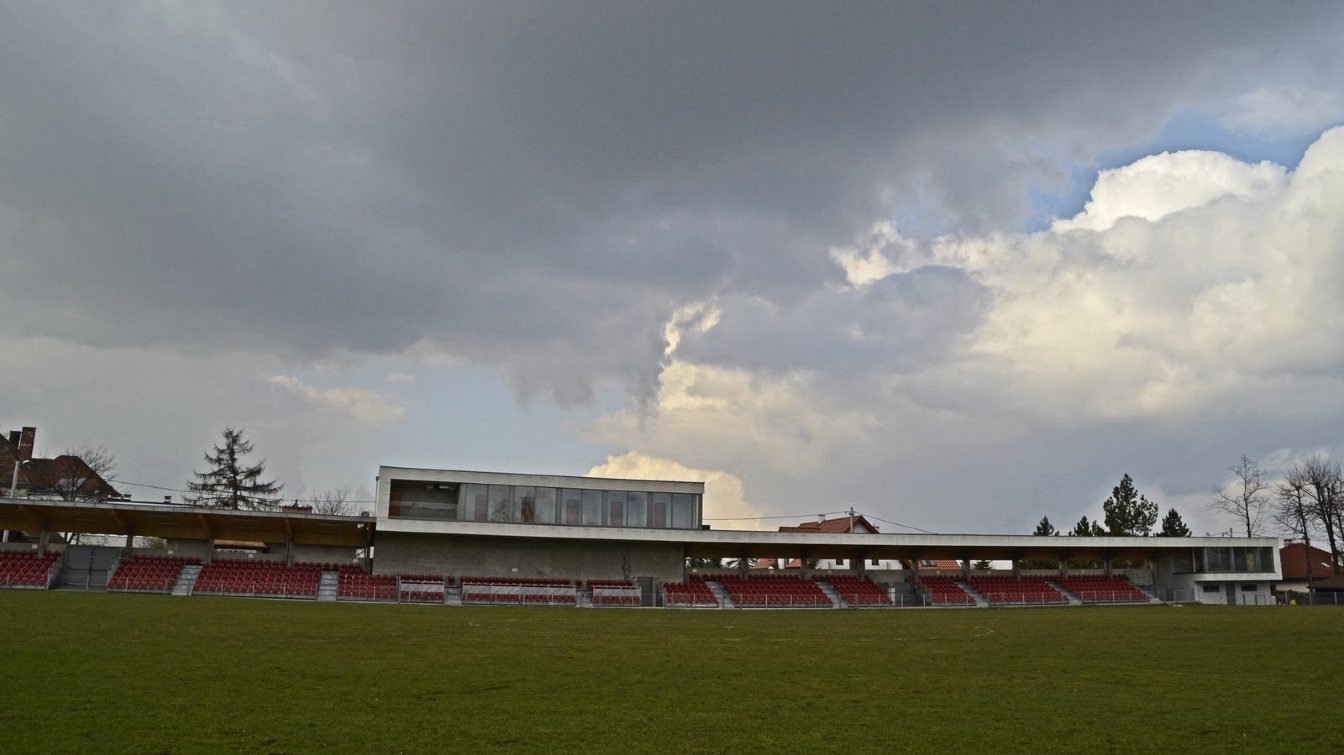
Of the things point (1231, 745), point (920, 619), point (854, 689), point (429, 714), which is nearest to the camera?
point (1231, 745)

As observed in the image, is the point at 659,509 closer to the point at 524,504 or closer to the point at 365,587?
the point at 524,504

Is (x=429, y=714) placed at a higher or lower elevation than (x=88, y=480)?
lower

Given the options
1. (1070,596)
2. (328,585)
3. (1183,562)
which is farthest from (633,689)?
(1183,562)

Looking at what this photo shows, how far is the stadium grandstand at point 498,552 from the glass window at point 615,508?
0.07 m

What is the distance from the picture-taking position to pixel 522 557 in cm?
5816

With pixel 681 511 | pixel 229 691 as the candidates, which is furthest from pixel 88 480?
pixel 229 691

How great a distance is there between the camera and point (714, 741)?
12.1m

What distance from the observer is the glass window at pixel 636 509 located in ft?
194

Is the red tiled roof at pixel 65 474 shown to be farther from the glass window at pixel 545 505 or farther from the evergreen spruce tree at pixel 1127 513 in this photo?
the evergreen spruce tree at pixel 1127 513

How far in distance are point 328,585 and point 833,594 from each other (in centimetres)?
3055

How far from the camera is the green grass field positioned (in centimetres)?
1200

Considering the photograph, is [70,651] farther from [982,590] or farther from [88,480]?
[88,480]

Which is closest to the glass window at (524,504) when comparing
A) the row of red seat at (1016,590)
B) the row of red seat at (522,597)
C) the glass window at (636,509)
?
the row of red seat at (522,597)

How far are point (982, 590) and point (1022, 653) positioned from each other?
138 ft
